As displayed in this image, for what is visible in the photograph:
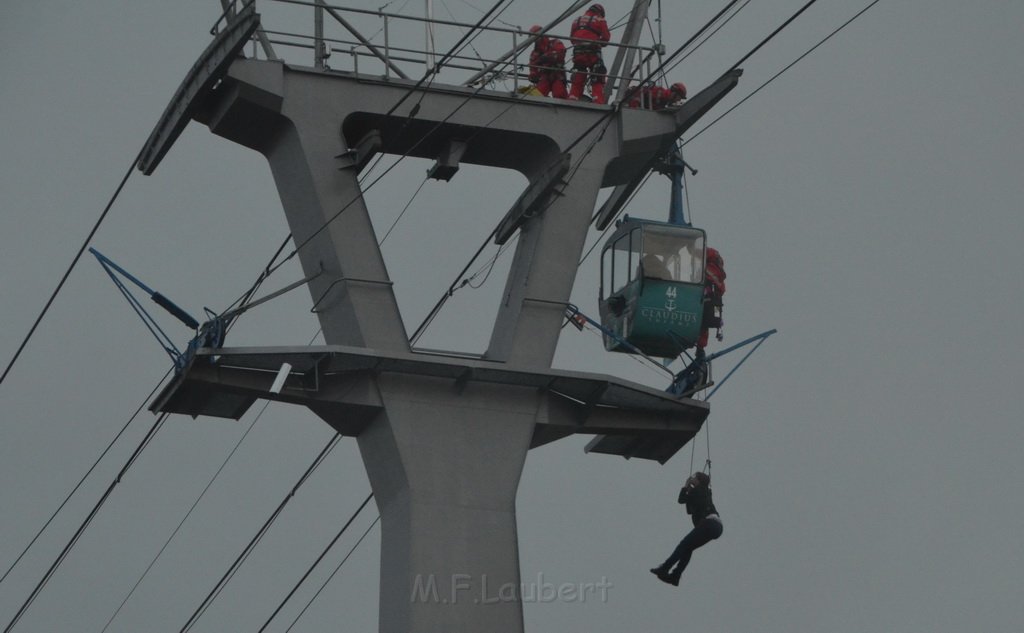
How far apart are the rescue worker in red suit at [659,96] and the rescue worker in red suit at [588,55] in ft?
1.68

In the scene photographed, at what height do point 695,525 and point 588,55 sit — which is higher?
point 588,55

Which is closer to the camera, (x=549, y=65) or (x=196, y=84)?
(x=196, y=84)

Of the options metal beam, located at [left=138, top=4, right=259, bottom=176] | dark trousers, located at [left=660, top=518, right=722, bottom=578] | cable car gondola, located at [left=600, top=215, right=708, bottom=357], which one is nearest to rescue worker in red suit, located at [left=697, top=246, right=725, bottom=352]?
cable car gondola, located at [left=600, top=215, right=708, bottom=357]

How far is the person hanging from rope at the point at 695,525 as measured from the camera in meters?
30.5

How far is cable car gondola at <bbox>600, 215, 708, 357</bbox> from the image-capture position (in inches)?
1213

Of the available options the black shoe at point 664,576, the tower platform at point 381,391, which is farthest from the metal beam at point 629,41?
the black shoe at point 664,576

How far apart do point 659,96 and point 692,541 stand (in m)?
6.03

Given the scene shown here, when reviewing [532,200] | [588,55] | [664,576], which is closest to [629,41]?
[588,55]

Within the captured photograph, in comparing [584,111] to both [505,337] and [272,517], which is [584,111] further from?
[272,517]

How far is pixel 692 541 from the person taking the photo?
101ft

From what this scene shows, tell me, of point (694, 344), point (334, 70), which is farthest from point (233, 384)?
point (694, 344)

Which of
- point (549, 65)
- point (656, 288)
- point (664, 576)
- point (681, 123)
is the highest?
point (549, 65)

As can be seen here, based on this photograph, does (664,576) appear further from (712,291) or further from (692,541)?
(712,291)

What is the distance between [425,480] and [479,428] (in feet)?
3.43
